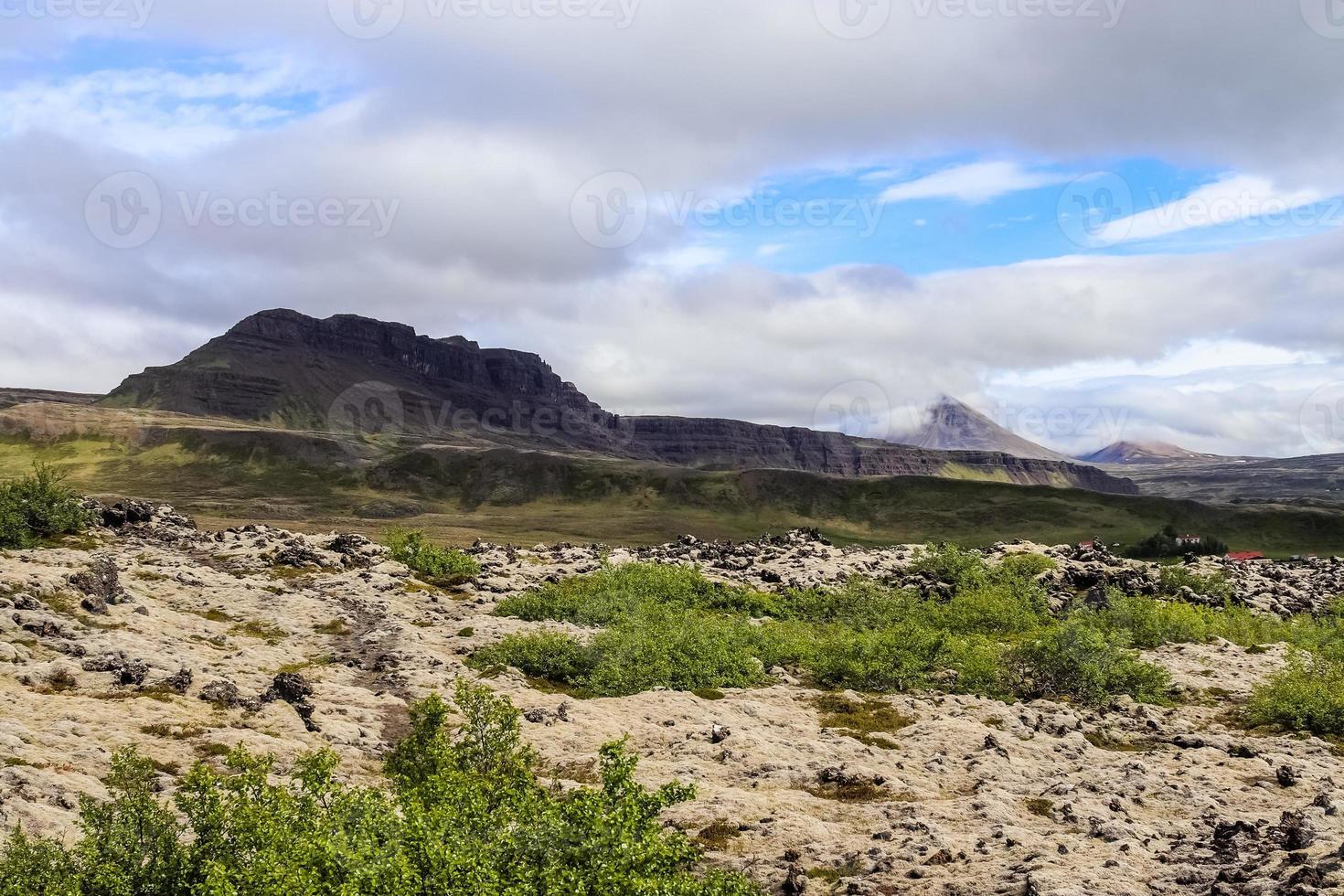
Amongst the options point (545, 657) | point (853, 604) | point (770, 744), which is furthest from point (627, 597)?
point (770, 744)

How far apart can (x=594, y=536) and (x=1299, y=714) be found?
115450mm

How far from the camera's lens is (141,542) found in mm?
46875

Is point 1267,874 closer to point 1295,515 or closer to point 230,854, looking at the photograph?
point 230,854

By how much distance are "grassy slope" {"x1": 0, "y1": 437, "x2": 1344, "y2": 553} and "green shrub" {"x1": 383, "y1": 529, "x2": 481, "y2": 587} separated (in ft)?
186

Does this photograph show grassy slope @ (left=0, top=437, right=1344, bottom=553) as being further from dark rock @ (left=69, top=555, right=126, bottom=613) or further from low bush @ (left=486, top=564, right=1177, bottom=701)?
dark rock @ (left=69, top=555, right=126, bottom=613)

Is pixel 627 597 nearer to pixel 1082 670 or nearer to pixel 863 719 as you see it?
pixel 863 719

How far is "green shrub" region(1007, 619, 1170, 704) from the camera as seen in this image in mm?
25266

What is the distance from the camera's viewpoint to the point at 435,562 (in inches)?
1929

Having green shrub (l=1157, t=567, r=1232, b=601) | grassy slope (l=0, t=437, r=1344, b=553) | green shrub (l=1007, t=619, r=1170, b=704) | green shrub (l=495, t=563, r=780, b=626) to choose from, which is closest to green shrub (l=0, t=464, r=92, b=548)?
green shrub (l=495, t=563, r=780, b=626)

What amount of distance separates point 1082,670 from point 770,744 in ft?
36.0

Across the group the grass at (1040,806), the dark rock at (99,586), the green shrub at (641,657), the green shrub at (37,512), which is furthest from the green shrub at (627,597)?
the green shrub at (37,512)

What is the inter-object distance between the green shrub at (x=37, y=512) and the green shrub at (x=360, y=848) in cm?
3234

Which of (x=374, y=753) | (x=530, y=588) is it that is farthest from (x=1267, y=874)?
(x=530, y=588)

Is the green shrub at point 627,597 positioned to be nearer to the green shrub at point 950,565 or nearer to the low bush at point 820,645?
the low bush at point 820,645
